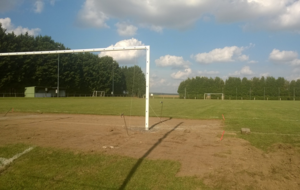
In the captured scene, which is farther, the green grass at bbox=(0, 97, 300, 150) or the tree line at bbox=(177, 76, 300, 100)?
the tree line at bbox=(177, 76, 300, 100)

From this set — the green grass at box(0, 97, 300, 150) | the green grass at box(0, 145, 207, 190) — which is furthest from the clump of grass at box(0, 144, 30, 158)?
the green grass at box(0, 97, 300, 150)

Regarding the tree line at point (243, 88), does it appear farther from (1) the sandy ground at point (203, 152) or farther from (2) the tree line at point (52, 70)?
(1) the sandy ground at point (203, 152)

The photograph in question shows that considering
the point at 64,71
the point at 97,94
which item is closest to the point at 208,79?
the point at 97,94

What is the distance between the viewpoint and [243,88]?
9356cm

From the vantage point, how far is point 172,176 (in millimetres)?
5621

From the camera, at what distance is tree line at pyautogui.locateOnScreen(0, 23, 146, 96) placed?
165 ft

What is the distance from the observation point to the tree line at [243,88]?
291 ft

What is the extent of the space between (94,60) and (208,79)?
49.3 metres

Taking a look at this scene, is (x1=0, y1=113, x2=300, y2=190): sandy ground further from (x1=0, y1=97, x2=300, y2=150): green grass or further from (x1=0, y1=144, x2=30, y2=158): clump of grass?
(x1=0, y1=97, x2=300, y2=150): green grass

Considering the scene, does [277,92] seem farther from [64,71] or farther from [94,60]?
[64,71]

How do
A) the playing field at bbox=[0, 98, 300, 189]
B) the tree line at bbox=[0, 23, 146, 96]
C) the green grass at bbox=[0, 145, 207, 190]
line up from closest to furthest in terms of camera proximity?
the green grass at bbox=[0, 145, 207, 190] → the playing field at bbox=[0, 98, 300, 189] → the tree line at bbox=[0, 23, 146, 96]

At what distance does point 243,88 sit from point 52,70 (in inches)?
2787

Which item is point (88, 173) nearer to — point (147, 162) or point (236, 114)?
point (147, 162)

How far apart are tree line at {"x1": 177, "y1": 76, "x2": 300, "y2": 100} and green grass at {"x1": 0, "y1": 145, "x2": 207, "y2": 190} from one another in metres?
92.5
